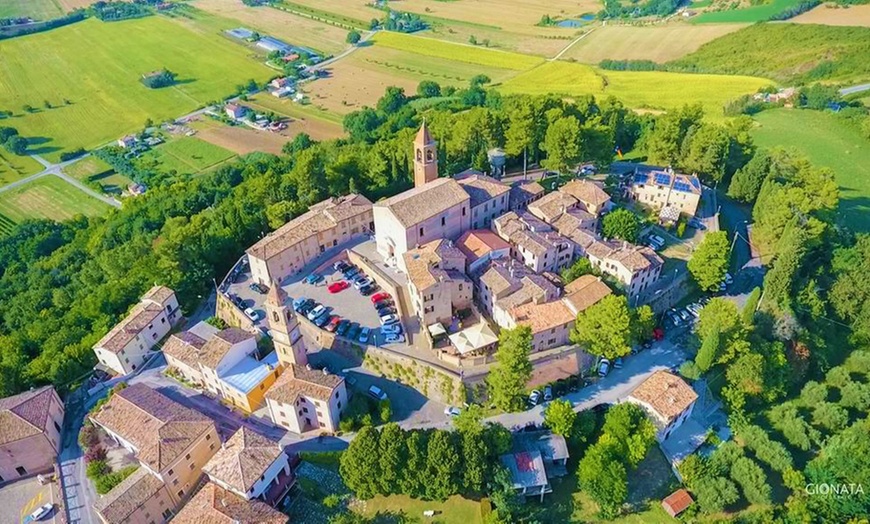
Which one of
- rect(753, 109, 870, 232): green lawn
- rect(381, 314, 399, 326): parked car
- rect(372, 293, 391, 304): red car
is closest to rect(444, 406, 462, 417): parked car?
rect(381, 314, 399, 326): parked car

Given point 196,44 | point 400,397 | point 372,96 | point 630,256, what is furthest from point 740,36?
point 196,44

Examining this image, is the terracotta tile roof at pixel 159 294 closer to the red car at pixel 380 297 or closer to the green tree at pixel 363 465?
the red car at pixel 380 297

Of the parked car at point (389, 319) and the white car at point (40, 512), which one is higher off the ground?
the parked car at point (389, 319)

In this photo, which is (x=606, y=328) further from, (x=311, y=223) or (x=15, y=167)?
(x=15, y=167)

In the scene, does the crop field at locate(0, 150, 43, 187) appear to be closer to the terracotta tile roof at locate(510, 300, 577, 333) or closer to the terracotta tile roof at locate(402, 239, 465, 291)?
the terracotta tile roof at locate(402, 239, 465, 291)

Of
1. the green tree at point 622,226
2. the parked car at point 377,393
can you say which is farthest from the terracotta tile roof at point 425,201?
the parked car at point 377,393

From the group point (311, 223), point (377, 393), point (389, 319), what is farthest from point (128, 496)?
point (311, 223)

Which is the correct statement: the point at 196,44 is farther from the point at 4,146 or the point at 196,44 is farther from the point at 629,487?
the point at 629,487
